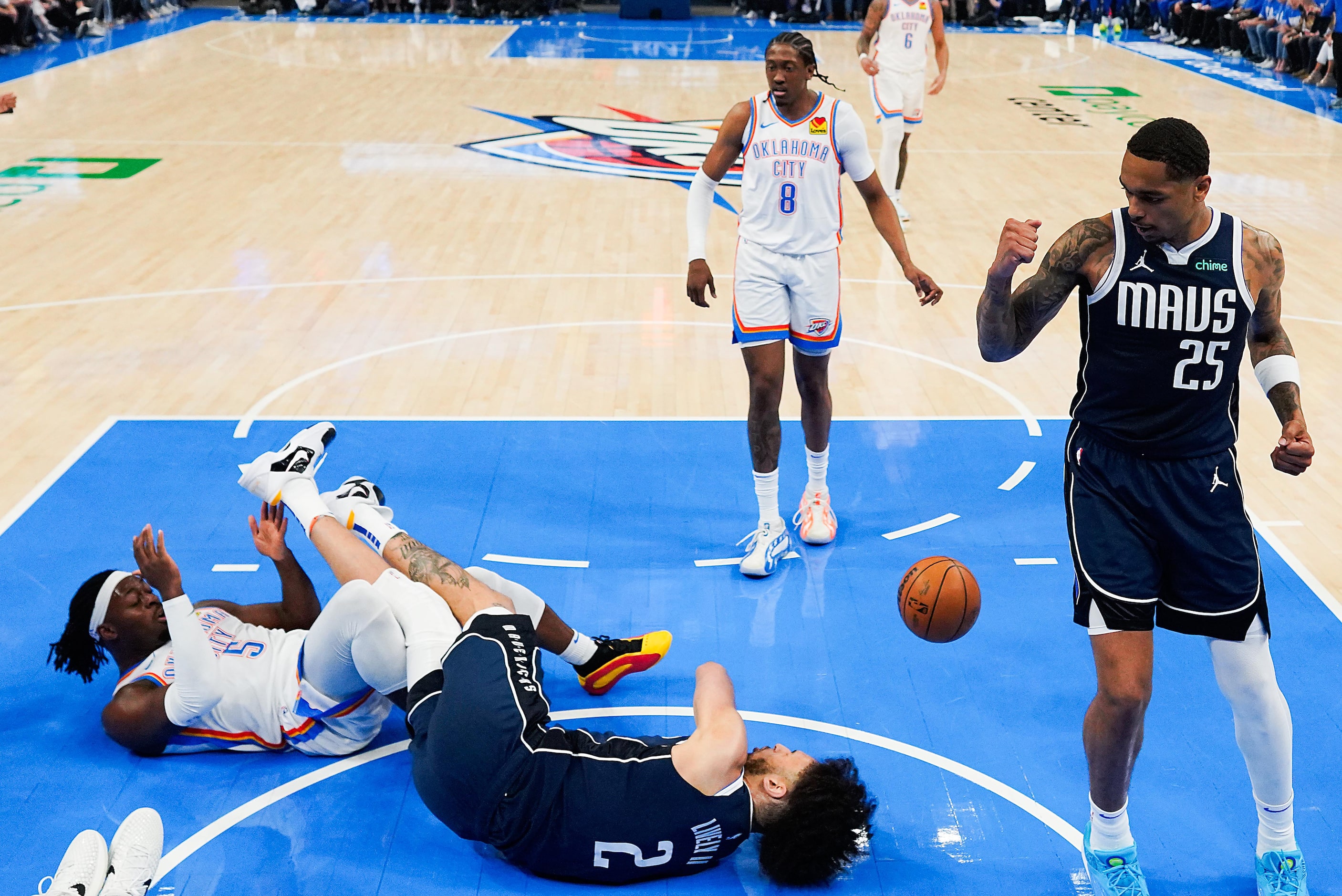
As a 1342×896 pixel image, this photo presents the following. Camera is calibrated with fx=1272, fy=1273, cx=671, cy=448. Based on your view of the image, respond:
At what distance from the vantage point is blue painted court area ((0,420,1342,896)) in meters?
3.82

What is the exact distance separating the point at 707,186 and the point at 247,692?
292cm

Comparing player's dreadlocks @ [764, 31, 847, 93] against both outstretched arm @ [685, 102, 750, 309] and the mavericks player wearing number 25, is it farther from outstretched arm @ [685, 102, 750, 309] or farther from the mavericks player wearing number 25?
the mavericks player wearing number 25

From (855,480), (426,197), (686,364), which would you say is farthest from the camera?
(426,197)

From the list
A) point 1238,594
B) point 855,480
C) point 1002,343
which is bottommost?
point 855,480

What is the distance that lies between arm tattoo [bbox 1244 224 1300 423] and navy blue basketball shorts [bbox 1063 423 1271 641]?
0.22 meters

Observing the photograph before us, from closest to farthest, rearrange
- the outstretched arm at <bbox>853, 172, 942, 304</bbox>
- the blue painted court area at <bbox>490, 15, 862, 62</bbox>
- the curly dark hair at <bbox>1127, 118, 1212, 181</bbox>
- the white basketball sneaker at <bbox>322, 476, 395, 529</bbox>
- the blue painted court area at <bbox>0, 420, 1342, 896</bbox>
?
the curly dark hair at <bbox>1127, 118, 1212, 181</bbox>
the blue painted court area at <bbox>0, 420, 1342, 896</bbox>
the white basketball sneaker at <bbox>322, 476, 395, 529</bbox>
the outstretched arm at <bbox>853, 172, 942, 304</bbox>
the blue painted court area at <bbox>490, 15, 862, 62</bbox>

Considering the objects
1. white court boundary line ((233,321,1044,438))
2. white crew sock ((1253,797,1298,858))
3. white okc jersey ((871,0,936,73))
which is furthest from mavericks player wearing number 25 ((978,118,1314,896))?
white okc jersey ((871,0,936,73))

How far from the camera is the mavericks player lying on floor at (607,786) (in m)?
3.54

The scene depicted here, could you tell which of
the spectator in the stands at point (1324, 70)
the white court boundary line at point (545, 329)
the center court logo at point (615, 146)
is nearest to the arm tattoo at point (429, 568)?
the white court boundary line at point (545, 329)

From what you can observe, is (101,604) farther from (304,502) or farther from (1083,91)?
(1083,91)

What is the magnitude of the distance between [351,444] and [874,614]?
2.92m

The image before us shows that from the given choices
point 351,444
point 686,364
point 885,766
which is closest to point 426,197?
point 686,364

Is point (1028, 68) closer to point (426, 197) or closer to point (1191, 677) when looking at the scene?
point (426, 197)

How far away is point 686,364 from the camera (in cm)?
780
